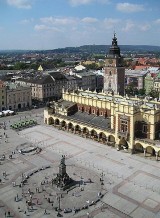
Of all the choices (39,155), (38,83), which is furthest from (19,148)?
(38,83)

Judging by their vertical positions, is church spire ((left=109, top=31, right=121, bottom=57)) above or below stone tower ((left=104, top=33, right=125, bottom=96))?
above

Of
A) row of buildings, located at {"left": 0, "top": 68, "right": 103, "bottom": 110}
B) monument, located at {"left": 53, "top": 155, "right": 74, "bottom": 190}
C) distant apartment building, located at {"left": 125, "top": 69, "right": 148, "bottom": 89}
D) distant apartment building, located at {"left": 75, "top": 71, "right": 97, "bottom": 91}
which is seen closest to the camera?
monument, located at {"left": 53, "top": 155, "right": 74, "bottom": 190}

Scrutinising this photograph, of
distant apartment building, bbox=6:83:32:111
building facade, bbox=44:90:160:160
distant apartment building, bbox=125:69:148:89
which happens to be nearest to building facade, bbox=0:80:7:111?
distant apartment building, bbox=6:83:32:111

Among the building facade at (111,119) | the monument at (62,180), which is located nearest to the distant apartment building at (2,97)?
the building facade at (111,119)

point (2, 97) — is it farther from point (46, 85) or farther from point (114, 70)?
point (114, 70)

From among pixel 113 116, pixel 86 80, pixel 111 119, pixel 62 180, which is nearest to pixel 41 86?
pixel 86 80

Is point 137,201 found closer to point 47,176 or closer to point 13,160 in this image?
point 47,176

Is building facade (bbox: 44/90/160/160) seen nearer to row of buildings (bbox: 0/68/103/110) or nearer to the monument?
the monument
